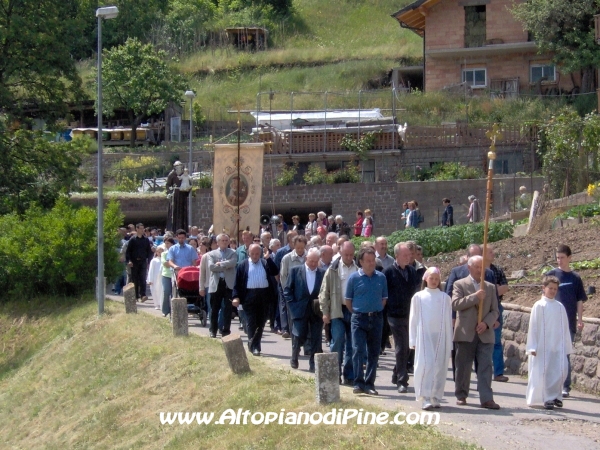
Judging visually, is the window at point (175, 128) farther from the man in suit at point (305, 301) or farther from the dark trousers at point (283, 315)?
the man in suit at point (305, 301)

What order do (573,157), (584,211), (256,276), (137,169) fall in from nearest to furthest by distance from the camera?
(256,276) → (584,211) → (573,157) → (137,169)

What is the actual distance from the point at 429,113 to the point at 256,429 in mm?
35959

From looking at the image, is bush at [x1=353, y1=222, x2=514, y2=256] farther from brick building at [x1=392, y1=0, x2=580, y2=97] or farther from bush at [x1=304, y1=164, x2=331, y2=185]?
brick building at [x1=392, y1=0, x2=580, y2=97]

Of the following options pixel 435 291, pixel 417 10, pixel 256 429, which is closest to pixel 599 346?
pixel 435 291

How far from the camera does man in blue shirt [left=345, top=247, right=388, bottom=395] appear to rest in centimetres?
1248

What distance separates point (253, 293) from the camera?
1620 cm

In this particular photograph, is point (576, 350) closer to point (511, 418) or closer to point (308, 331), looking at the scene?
point (511, 418)

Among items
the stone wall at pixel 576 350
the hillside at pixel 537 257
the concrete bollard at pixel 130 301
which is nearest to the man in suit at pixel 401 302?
the stone wall at pixel 576 350

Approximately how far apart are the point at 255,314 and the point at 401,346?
4.04 meters

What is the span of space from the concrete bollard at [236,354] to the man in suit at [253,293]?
2567 millimetres

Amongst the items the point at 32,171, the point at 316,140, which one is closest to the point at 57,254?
the point at 32,171

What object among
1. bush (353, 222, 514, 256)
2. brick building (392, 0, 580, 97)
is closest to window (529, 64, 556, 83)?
brick building (392, 0, 580, 97)

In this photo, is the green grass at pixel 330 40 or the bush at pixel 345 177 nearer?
the bush at pixel 345 177

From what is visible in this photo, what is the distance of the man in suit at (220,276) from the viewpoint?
17.8m
